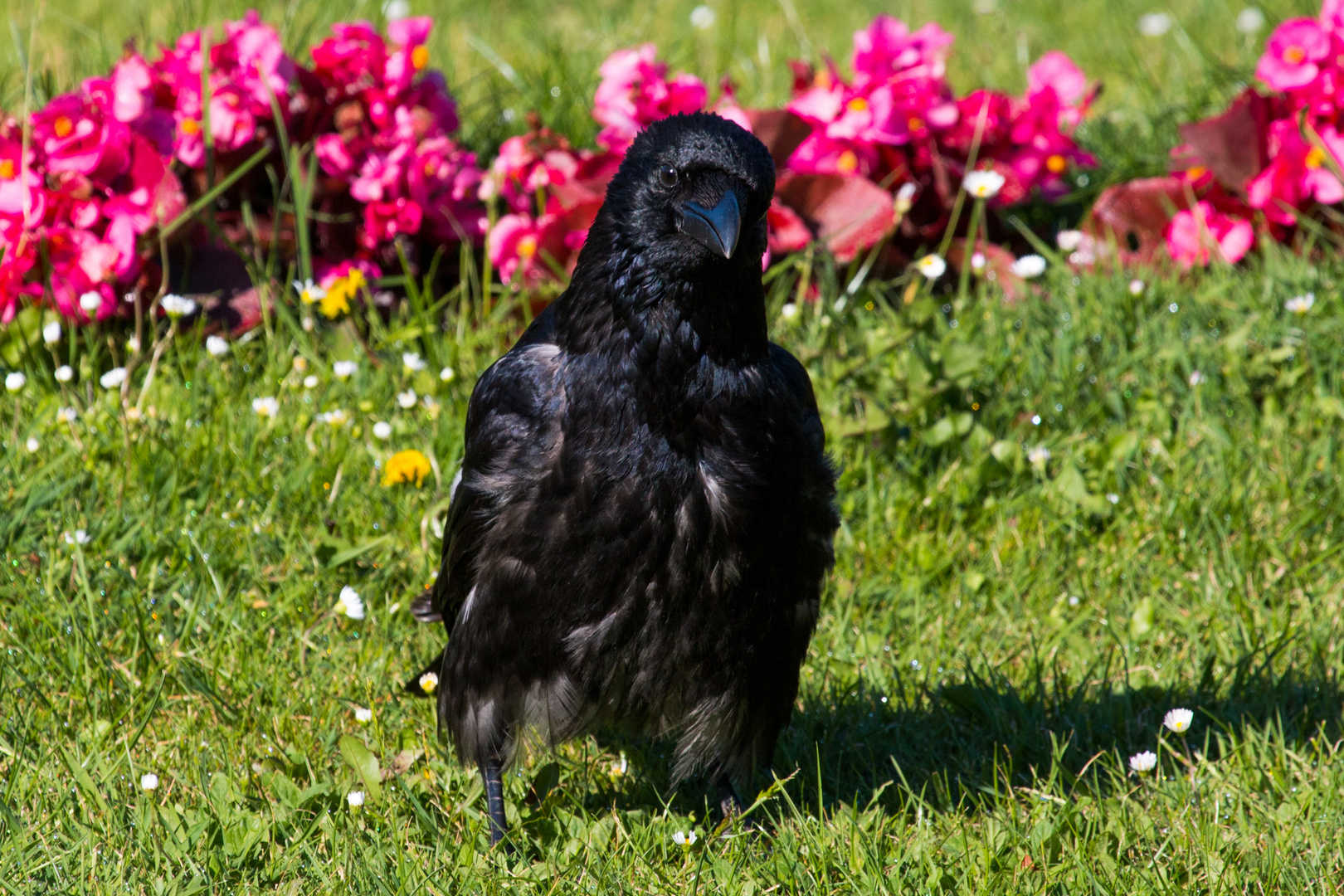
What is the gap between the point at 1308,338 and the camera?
406cm

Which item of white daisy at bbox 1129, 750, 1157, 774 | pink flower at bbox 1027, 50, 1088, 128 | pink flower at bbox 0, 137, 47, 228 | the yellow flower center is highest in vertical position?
pink flower at bbox 1027, 50, 1088, 128

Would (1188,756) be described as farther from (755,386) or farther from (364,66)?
(364,66)

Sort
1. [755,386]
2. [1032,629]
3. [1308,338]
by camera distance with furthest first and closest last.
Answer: [1308,338] → [1032,629] → [755,386]

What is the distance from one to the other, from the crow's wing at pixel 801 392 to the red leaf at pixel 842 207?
159 centimetres

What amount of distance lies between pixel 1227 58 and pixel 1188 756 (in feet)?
14.5

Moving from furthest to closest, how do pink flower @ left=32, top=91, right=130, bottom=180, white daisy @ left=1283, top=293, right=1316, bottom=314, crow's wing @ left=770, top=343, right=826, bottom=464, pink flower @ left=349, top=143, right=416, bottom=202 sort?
pink flower @ left=349, top=143, right=416, bottom=202, white daisy @ left=1283, top=293, right=1316, bottom=314, pink flower @ left=32, top=91, right=130, bottom=180, crow's wing @ left=770, top=343, right=826, bottom=464

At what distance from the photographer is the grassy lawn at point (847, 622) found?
264 cm

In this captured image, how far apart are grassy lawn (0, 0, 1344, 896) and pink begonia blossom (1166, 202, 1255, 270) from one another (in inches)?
3.4

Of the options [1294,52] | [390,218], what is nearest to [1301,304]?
[1294,52]

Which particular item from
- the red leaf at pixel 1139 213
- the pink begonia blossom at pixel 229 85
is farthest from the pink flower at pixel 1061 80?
the pink begonia blossom at pixel 229 85

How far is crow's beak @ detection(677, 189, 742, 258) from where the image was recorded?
87.7 inches

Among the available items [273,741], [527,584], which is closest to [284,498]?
[273,741]

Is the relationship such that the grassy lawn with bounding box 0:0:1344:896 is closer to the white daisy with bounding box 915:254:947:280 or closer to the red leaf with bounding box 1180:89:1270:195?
the white daisy with bounding box 915:254:947:280

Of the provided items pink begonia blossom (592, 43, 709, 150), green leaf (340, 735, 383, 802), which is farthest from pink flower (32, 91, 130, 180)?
green leaf (340, 735, 383, 802)
